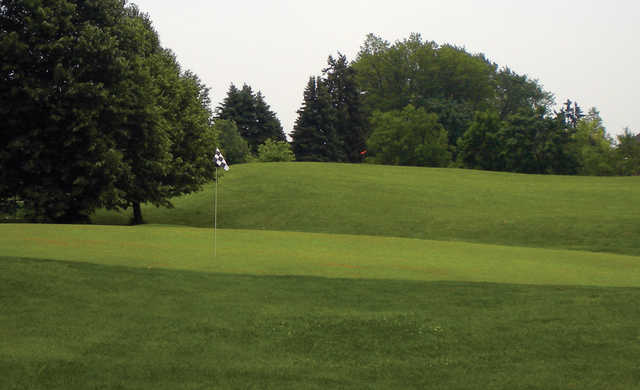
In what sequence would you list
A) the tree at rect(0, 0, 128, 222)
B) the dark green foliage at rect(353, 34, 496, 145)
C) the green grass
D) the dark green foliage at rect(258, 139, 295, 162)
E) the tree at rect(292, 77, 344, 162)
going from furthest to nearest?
1. the dark green foliage at rect(353, 34, 496, 145)
2. the tree at rect(292, 77, 344, 162)
3. the dark green foliage at rect(258, 139, 295, 162)
4. the green grass
5. the tree at rect(0, 0, 128, 222)

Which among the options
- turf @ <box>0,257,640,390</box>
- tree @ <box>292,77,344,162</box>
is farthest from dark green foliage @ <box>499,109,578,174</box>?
turf @ <box>0,257,640,390</box>

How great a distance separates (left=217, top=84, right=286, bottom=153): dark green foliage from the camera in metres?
100

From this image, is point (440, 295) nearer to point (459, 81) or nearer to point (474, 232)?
point (474, 232)

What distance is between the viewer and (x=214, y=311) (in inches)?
418

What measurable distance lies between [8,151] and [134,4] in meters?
14.7

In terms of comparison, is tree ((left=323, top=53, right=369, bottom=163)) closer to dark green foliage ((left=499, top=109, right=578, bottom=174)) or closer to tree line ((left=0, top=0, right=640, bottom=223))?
dark green foliage ((left=499, top=109, right=578, bottom=174))

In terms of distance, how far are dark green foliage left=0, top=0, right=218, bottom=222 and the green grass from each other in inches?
405

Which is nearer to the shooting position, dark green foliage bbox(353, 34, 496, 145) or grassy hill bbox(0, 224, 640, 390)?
grassy hill bbox(0, 224, 640, 390)

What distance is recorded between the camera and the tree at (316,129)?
292 feet

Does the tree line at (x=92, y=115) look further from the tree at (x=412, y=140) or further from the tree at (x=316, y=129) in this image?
the tree at (x=316, y=129)

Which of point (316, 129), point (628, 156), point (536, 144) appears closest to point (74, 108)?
point (536, 144)

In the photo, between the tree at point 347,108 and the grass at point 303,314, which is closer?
the grass at point 303,314

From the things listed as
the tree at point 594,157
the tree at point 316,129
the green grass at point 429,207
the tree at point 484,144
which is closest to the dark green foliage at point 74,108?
the green grass at point 429,207

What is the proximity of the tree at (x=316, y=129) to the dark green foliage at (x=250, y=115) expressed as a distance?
1104cm
